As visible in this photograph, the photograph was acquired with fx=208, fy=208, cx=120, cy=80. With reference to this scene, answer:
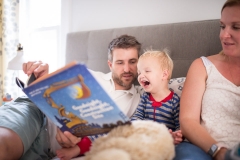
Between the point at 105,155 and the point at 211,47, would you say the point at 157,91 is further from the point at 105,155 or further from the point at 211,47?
the point at 105,155

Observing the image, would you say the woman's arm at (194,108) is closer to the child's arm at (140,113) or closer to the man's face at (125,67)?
the child's arm at (140,113)

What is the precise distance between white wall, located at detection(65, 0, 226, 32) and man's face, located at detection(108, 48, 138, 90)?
0.58 meters

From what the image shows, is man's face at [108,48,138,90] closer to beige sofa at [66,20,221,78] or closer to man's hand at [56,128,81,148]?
beige sofa at [66,20,221,78]

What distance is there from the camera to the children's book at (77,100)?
0.59m

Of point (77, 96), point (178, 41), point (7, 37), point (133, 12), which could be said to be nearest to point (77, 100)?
point (77, 96)

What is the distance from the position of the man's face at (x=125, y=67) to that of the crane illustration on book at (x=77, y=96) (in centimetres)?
69

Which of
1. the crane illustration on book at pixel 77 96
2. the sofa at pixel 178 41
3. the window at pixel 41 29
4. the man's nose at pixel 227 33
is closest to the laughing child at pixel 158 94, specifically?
the sofa at pixel 178 41

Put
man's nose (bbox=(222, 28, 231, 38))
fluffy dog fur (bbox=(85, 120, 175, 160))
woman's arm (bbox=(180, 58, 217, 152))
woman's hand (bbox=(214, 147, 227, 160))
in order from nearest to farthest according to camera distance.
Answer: fluffy dog fur (bbox=(85, 120, 175, 160)) → woman's hand (bbox=(214, 147, 227, 160)) → woman's arm (bbox=(180, 58, 217, 152)) → man's nose (bbox=(222, 28, 231, 38))

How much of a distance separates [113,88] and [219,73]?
68 centimetres

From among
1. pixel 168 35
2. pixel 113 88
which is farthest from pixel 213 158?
pixel 168 35

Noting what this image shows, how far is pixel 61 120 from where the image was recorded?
74cm

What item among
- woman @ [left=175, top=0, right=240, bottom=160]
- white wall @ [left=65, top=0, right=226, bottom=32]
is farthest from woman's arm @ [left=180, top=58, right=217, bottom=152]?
white wall @ [left=65, top=0, right=226, bottom=32]

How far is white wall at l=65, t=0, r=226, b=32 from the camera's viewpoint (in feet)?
5.22

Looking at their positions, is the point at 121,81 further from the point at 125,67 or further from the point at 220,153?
the point at 220,153
